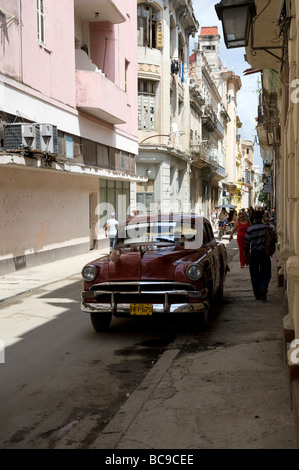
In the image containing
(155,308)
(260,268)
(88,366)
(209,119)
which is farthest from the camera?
(209,119)

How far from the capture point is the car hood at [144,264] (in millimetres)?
7625

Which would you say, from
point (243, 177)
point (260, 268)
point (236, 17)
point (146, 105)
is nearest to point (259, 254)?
point (260, 268)

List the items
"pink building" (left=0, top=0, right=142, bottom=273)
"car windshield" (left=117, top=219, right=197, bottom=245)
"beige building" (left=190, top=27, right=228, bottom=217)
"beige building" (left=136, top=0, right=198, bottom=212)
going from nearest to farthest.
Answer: "car windshield" (left=117, top=219, right=197, bottom=245)
"pink building" (left=0, top=0, right=142, bottom=273)
"beige building" (left=136, top=0, right=198, bottom=212)
"beige building" (left=190, top=27, right=228, bottom=217)

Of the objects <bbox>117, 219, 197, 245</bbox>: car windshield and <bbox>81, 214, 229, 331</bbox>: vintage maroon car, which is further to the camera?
<bbox>117, 219, 197, 245</bbox>: car windshield

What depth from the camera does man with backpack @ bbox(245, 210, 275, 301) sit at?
964cm

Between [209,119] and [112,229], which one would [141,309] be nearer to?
[112,229]

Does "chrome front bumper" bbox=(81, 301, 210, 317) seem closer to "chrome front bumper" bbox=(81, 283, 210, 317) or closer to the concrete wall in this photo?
"chrome front bumper" bbox=(81, 283, 210, 317)

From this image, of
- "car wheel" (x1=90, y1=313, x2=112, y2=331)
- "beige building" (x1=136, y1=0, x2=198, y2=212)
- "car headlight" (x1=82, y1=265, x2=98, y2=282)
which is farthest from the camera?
"beige building" (x1=136, y1=0, x2=198, y2=212)

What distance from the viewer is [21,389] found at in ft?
18.6

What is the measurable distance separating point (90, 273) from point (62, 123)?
11.9m

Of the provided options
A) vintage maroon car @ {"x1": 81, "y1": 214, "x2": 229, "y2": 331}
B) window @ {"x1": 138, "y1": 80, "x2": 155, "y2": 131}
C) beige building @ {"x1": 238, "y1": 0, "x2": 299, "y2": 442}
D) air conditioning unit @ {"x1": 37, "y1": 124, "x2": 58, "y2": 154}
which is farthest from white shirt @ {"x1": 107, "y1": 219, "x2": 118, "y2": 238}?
window @ {"x1": 138, "y1": 80, "x2": 155, "y2": 131}

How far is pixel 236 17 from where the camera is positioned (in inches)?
248

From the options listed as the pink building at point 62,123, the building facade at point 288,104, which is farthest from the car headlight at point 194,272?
the pink building at point 62,123

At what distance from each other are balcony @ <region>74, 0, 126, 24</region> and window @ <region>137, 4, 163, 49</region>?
7663 mm
